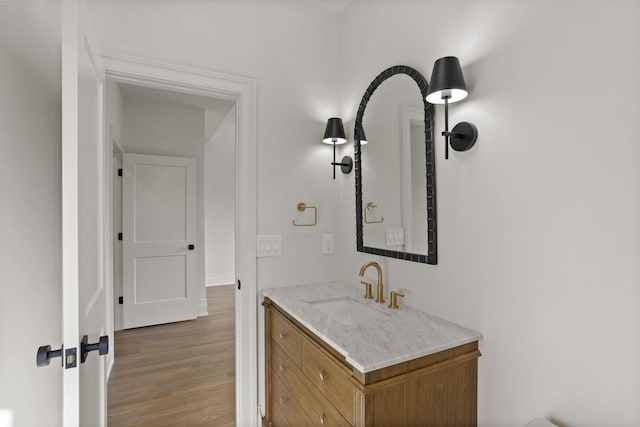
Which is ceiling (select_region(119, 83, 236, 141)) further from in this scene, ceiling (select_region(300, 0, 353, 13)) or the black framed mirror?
the black framed mirror

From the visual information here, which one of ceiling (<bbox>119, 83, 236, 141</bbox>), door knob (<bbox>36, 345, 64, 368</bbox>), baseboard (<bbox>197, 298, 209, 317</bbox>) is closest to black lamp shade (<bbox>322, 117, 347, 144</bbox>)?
door knob (<bbox>36, 345, 64, 368</bbox>)

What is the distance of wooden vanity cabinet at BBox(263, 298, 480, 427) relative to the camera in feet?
3.40

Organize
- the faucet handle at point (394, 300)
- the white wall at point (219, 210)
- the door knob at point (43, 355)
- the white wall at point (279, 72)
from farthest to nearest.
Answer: the white wall at point (219, 210) < the white wall at point (279, 72) < the faucet handle at point (394, 300) < the door knob at point (43, 355)

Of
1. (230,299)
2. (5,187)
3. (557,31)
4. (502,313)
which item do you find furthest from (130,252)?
(557,31)

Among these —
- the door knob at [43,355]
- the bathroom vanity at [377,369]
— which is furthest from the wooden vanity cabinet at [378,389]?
the door knob at [43,355]

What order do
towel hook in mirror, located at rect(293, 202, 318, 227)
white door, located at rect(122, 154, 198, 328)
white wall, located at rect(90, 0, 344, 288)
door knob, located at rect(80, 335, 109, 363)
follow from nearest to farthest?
door knob, located at rect(80, 335, 109, 363) → white wall, located at rect(90, 0, 344, 288) → towel hook in mirror, located at rect(293, 202, 318, 227) → white door, located at rect(122, 154, 198, 328)

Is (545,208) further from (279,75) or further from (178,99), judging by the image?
(178,99)

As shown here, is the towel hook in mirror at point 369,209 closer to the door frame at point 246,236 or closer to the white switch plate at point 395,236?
the white switch plate at point 395,236

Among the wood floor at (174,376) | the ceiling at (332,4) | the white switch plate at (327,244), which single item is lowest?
the wood floor at (174,376)

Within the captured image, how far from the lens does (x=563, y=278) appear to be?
3.29ft

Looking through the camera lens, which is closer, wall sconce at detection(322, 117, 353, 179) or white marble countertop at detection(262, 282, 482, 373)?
white marble countertop at detection(262, 282, 482, 373)

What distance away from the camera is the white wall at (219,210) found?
19.7ft

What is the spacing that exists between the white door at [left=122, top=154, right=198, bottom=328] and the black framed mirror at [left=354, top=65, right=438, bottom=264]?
2800mm

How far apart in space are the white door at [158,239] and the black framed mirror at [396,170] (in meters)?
2.80
